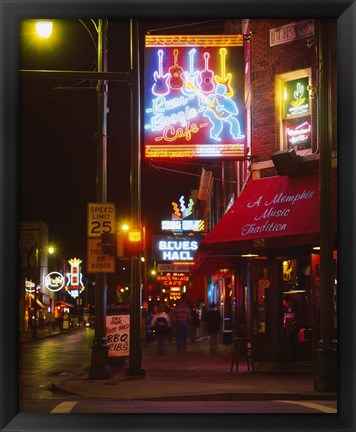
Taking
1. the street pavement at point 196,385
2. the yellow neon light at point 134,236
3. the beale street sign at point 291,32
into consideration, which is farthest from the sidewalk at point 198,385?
the beale street sign at point 291,32

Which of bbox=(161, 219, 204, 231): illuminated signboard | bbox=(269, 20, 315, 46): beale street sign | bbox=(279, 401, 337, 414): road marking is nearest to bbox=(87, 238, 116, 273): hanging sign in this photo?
bbox=(279, 401, 337, 414): road marking

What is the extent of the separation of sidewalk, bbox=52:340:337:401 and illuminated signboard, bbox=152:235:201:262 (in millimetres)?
17811

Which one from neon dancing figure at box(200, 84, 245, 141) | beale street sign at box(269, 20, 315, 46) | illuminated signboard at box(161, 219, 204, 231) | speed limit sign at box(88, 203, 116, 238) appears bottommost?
speed limit sign at box(88, 203, 116, 238)

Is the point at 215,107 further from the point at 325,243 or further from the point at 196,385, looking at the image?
the point at 196,385

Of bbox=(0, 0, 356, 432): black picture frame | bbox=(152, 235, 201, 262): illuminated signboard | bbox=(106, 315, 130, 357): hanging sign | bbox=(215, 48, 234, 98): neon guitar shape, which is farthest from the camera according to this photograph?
bbox=(152, 235, 201, 262): illuminated signboard

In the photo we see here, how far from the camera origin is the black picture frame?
661cm

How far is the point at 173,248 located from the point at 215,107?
20629mm

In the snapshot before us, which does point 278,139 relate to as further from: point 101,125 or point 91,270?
point 91,270

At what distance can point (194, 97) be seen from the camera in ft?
60.9

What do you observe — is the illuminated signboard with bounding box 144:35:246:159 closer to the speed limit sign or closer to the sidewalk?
the speed limit sign

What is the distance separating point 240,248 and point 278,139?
124 inches

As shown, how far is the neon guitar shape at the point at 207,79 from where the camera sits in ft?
60.9

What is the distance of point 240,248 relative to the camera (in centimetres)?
1680

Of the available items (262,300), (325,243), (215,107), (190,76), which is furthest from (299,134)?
(325,243)
